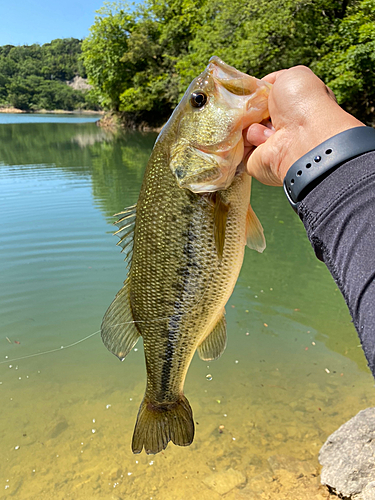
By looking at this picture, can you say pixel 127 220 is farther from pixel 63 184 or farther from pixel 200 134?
pixel 63 184

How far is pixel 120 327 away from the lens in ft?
6.96

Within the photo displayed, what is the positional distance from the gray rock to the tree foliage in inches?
690

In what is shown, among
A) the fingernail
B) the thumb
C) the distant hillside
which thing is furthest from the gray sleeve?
the distant hillside

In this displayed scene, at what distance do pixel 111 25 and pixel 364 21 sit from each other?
2931 centimetres

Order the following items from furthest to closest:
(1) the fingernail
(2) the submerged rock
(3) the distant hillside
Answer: (3) the distant hillside
(2) the submerged rock
(1) the fingernail

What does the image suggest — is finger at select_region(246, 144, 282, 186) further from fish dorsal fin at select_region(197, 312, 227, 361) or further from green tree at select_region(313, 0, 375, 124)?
green tree at select_region(313, 0, 375, 124)

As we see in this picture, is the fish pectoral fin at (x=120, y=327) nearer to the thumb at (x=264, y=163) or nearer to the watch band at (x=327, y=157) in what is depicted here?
the thumb at (x=264, y=163)

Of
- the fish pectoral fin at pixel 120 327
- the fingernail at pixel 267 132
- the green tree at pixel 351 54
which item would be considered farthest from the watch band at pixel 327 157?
the green tree at pixel 351 54

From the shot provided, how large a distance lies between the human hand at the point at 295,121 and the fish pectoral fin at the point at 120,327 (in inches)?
43.0

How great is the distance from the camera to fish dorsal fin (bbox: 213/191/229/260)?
72.2 inches

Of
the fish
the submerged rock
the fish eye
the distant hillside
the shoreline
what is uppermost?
the distant hillside

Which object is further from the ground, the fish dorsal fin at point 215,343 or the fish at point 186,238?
the fish at point 186,238

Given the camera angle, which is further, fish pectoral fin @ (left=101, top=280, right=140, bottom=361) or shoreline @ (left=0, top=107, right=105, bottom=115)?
shoreline @ (left=0, top=107, right=105, bottom=115)

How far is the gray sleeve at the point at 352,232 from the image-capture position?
99 cm
